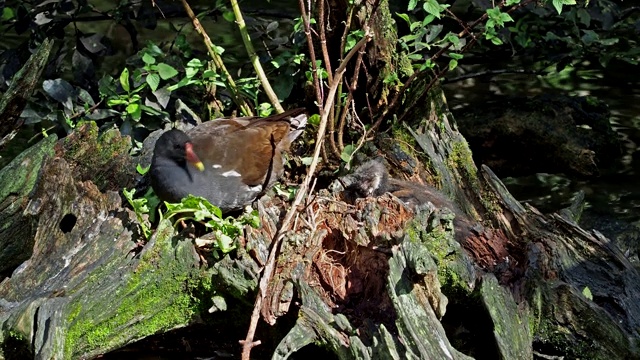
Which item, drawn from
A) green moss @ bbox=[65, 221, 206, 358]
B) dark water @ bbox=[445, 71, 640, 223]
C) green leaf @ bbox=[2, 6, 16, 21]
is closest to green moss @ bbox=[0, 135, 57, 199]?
green moss @ bbox=[65, 221, 206, 358]

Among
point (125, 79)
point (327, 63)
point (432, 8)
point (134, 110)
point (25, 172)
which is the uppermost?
point (432, 8)

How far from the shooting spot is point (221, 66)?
534cm

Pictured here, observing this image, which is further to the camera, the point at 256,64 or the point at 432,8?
the point at 256,64

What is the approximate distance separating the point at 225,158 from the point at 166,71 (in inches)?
23.9

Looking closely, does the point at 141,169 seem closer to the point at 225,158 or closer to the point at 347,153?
the point at 225,158

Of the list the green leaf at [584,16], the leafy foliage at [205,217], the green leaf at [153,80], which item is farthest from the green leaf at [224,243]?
the green leaf at [584,16]

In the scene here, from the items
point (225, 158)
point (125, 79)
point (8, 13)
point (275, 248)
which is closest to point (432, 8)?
point (225, 158)

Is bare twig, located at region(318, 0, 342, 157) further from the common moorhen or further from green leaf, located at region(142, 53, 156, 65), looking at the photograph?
green leaf, located at region(142, 53, 156, 65)

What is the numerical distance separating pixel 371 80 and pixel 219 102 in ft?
2.99

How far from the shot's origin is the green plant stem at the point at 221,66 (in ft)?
17.3

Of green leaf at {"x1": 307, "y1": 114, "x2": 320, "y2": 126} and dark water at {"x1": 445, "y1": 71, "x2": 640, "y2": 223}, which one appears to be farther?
dark water at {"x1": 445, "y1": 71, "x2": 640, "y2": 223}

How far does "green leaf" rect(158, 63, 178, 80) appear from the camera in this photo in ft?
17.0

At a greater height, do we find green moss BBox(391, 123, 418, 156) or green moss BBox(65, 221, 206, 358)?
green moss BBox(391, 123, 418, 156)

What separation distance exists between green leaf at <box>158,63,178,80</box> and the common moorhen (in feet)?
1.03
